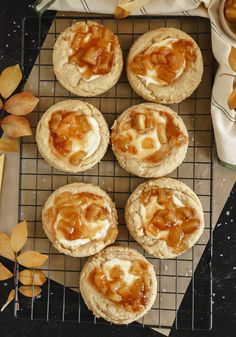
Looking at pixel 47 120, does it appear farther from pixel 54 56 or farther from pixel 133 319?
pixel 133 319

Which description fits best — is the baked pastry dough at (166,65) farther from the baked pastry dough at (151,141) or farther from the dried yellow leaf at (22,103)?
the dried yellow leaf at (22,103)

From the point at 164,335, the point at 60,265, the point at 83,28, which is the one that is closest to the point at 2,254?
the point at 60,265

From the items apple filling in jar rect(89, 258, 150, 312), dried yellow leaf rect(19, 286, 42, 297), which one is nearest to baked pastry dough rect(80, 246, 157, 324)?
apple filling in jar rect(89, 258, 150, 312)

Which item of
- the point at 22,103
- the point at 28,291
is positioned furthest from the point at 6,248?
the point at 22,103

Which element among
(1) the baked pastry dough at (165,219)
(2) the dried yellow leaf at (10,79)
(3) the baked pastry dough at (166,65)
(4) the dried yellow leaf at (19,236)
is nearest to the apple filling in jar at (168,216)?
(1) the baked pastry dough at (165,219)

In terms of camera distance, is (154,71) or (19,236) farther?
(19,236)

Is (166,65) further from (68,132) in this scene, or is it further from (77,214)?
(77,214)
